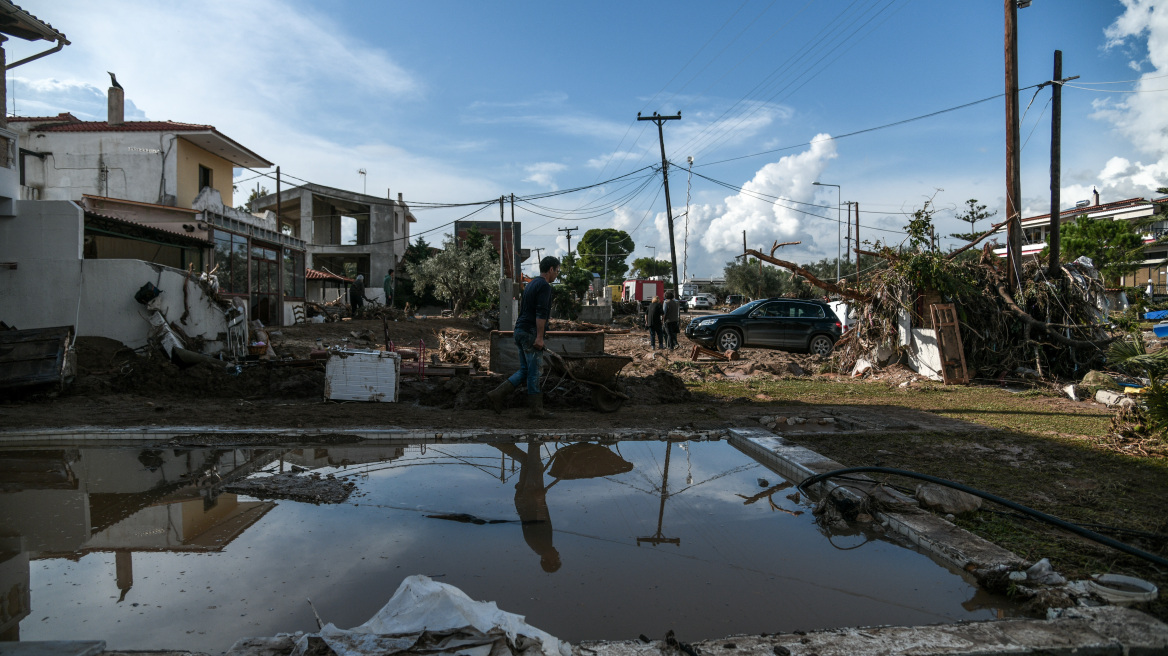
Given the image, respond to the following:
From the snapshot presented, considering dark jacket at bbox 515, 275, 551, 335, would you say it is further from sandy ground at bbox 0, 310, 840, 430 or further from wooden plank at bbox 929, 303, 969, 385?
wooden plank at bbox 929, 303, 969, 385

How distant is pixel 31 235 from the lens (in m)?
11.7

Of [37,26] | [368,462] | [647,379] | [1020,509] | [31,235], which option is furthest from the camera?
[37,26]

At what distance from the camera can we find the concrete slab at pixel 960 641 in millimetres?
2525

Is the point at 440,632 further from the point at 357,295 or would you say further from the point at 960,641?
the point at 357,295

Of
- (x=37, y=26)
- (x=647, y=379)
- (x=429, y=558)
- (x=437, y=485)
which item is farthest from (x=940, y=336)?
(x=37, y=26)

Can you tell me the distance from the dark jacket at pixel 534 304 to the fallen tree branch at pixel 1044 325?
9725 mm

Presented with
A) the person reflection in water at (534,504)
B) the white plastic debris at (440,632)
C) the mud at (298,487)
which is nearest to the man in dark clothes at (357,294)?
the person reflection in water at (534,504)

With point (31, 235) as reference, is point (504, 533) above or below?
below

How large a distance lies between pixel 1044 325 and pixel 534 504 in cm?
1168

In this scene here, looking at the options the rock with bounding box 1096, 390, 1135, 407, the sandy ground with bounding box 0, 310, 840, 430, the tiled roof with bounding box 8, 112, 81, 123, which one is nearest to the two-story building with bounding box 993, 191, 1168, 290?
the rock with bounding box 1096, 390, 1135, 407

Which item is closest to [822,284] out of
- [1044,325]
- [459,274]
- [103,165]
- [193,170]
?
[1044,325]

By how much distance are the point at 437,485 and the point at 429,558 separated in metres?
1.53

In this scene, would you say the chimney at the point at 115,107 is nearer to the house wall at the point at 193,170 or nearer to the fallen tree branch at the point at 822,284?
the house wall at the point at 193,170

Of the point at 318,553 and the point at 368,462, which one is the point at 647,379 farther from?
the point at 318,553
